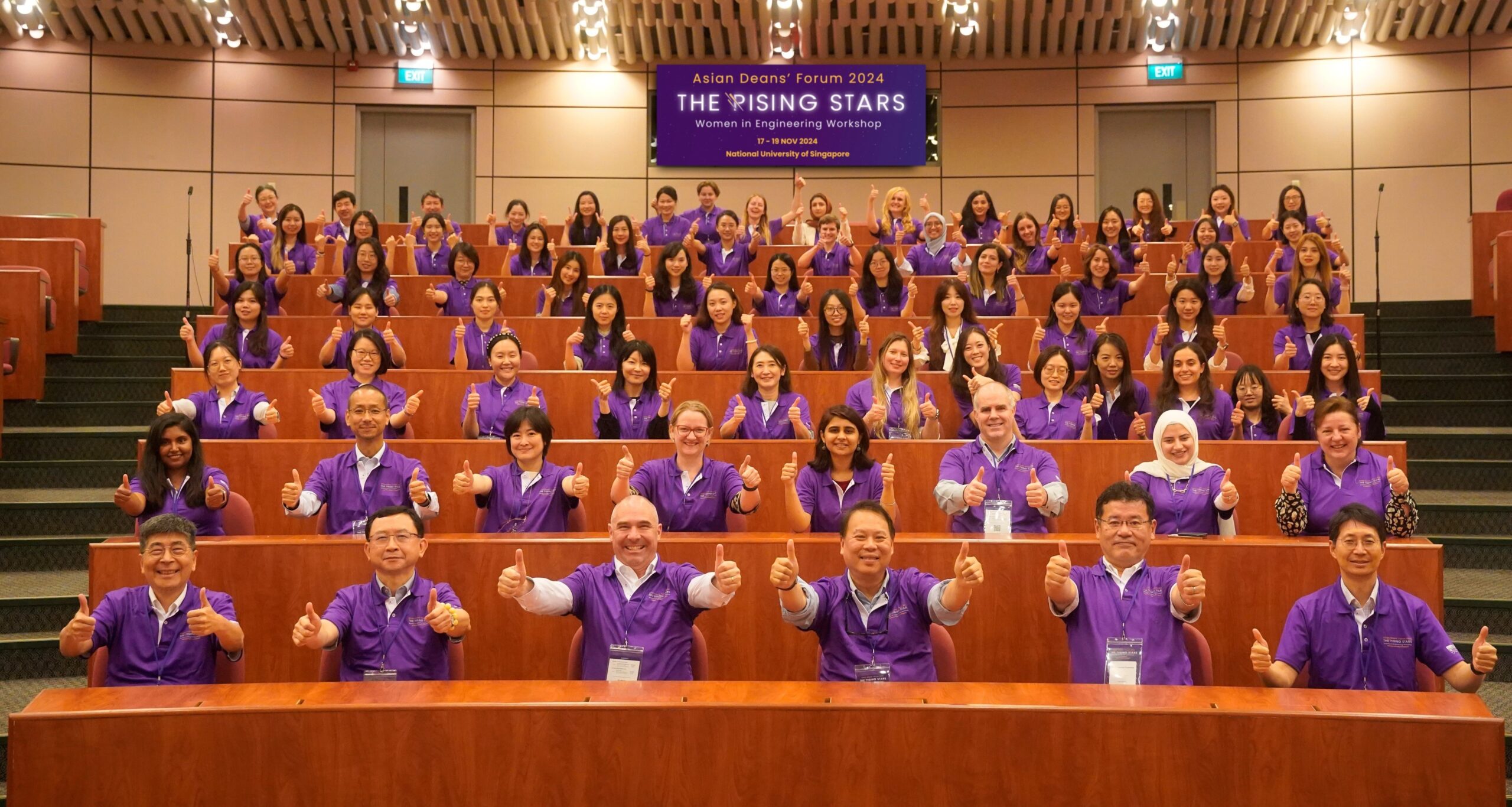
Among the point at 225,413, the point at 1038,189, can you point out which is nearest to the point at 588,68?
the point at 1038,189

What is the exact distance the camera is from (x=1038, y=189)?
10578 mm

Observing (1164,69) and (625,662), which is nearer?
→ (625,662)

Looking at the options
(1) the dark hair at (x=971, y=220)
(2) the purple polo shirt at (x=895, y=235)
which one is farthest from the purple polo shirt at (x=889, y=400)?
(1) the dark hair at (x=971, y=220)

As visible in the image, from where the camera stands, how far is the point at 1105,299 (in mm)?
6805

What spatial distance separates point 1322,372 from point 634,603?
323cm

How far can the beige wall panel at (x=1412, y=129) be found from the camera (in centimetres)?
987

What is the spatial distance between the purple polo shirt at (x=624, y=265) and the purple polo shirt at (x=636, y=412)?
2709 millimetres

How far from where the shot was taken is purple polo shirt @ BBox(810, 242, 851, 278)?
737cm

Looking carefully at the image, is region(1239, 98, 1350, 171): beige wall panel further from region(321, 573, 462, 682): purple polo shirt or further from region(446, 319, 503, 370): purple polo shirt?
region(321, 573, 462, 682): purple polo shirt

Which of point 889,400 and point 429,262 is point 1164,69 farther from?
point 889,400

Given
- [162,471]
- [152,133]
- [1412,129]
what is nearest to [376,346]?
[162,471]

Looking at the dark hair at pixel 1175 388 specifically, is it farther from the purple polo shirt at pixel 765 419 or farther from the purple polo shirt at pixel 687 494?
the purple polo shirt at pixel 687 494

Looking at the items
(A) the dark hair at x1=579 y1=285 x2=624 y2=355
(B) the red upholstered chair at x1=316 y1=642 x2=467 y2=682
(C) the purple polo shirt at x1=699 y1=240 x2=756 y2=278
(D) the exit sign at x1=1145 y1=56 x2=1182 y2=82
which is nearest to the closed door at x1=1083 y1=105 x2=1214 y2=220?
(D) the exit sign at x1=1145 y1=56 x2=1182 y2=82

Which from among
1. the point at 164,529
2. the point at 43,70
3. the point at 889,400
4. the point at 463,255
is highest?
the point at 43,70
